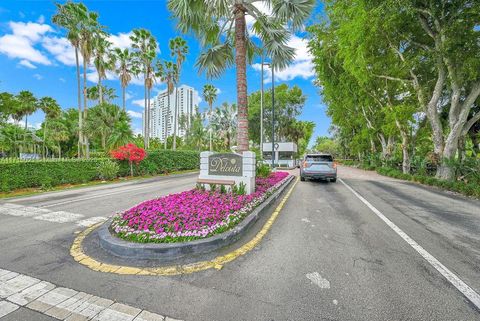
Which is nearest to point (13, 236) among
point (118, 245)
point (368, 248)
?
point (118, 245)

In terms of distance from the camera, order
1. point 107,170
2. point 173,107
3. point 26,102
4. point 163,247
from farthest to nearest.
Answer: point 173,107 → point 26,102 → point 107,170 → point 163,247

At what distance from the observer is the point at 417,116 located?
683 inches

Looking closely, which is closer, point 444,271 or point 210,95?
point 444,271

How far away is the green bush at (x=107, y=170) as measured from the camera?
14127mm

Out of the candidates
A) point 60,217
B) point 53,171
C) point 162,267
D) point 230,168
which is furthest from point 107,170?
point 162,267

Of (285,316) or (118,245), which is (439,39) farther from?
(118,245)

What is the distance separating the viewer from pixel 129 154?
15664mm

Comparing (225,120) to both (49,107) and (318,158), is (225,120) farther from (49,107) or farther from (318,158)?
(318,158)

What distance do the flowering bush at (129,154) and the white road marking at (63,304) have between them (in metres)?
14.0

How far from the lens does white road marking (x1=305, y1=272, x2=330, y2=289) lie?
2.62 meters

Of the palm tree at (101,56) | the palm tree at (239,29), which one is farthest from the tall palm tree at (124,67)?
the palm tree at (239,29)

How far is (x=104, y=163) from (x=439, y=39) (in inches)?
765

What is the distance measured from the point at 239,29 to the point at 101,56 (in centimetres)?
2293

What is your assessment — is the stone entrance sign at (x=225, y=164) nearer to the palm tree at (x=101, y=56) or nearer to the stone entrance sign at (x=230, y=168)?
the stone entrance sign at (x=230, y=168)
